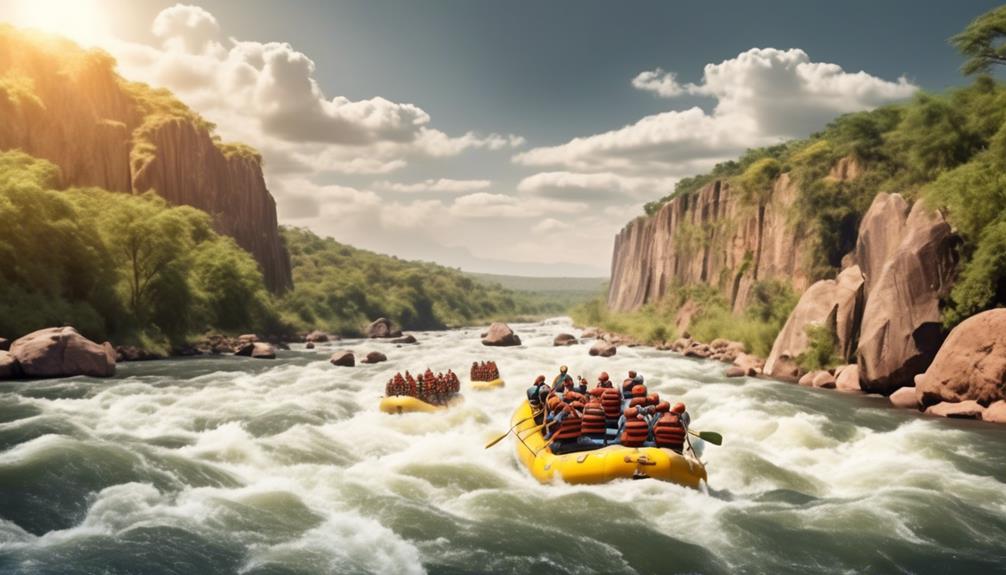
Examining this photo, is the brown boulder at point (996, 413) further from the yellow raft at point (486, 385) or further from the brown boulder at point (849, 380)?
the yellow raft at point (486, 385)

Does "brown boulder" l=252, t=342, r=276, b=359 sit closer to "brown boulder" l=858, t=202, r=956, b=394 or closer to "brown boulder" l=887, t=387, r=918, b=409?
"brown boulder" l=858, t=202, r=956, b=394

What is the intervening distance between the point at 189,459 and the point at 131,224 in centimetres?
3195

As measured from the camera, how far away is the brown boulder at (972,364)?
20828 millimetres

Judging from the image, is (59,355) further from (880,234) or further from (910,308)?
(880,234)

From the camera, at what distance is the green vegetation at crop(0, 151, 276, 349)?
32.6 meters

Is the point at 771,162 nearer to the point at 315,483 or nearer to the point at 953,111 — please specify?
the point at 953,111

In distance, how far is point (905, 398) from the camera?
23.5m

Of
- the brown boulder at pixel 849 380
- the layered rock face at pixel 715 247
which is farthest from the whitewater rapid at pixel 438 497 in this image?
the layered rock face at pixel 715 247

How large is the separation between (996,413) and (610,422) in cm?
1225

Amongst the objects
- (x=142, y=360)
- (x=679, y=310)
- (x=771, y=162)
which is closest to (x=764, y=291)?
(x=771, y=162)

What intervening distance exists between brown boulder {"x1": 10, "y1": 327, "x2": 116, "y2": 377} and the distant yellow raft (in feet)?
44.4

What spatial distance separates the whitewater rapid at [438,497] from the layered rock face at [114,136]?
3930 cm

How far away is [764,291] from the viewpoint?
50188 millimetres

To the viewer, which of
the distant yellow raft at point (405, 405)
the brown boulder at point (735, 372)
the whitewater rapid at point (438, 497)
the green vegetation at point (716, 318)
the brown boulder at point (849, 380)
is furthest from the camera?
the green vegetation at point (716, 318)
